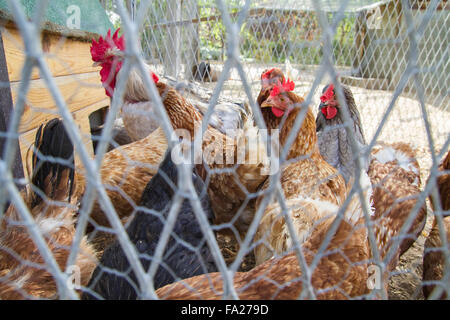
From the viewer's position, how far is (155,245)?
0.95 metres

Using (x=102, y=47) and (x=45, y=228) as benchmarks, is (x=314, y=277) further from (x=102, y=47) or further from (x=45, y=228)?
(x=102, y=47)

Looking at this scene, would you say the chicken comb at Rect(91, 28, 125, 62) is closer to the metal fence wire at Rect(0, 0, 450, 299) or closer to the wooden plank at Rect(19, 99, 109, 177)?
the metal fence wire at Rect(0, 0, 450, 299)

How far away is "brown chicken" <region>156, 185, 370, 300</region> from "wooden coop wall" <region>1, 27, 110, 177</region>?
1.99 ft

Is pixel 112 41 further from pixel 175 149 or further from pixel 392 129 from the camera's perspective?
pixel 392 129

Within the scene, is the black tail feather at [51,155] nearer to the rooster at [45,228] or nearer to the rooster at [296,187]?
the rooster at [45,228]

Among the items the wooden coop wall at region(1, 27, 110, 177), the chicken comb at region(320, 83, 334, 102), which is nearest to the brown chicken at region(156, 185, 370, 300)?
the wooden coop wall at region(1, 27, 110, 177)

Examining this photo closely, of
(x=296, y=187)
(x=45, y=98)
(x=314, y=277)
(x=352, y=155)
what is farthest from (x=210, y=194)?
(x=45, y=98)

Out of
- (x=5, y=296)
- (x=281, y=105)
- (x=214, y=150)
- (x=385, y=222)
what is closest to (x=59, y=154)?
(x=5, y=296)

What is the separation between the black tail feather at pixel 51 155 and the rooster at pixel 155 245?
331mm

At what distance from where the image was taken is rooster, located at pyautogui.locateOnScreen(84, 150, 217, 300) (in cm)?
90

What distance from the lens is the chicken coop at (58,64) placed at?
123 centimetres

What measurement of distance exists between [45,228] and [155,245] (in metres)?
0.45
